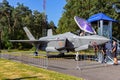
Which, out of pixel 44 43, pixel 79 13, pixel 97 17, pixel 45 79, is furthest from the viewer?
pixel 79 13

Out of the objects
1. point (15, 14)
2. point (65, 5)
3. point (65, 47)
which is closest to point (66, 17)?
point (65, 5)

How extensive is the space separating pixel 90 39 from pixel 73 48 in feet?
10.9

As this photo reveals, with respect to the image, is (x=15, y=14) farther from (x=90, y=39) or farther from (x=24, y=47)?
→ (x=90, y=39)

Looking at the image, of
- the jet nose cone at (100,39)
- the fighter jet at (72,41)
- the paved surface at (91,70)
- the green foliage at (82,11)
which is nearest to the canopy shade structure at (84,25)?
the fighter jet at (72,41)

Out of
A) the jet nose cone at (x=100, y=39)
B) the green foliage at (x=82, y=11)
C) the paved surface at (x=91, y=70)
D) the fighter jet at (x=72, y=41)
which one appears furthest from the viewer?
the green foliage at (x=82, y=11)

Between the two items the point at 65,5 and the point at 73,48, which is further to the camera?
the point at 65,5

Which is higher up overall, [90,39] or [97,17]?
[97,17]

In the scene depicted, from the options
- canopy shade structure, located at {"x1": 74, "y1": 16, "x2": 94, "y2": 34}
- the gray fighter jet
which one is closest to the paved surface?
the gray fighter jet

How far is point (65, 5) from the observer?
56.0 m

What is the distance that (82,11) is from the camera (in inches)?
2035

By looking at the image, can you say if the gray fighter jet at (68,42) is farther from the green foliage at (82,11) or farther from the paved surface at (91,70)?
the green foliage at (82,11)

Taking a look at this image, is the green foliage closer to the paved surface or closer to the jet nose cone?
the jet nose cone

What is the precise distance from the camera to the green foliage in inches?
1866

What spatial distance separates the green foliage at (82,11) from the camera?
47.4 metres
